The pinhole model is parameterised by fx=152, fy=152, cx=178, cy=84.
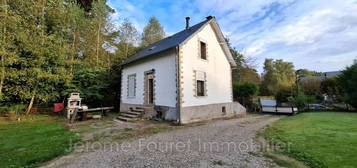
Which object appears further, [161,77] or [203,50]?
[203,50]

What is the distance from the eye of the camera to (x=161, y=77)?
9188 mm

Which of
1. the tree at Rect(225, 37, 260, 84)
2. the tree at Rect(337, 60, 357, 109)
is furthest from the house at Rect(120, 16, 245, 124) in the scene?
the tree at Rect(225, 37, 260, 84)

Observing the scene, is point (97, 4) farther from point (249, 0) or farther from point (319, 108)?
point (319, 108)

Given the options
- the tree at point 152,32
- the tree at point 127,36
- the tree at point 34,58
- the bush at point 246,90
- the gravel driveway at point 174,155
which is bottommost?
the gravel driveway at point 174,155

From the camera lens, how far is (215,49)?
11.1 m

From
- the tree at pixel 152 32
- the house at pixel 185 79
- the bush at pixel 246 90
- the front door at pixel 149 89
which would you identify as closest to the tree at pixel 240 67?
the bush at pixel 246 90

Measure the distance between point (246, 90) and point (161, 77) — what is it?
964 centimetres

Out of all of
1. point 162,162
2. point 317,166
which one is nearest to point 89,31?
point 162,162

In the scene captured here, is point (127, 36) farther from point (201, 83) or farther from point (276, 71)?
point (276, 71)

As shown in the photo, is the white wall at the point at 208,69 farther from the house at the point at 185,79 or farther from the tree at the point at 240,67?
the tree at the point at 240,67

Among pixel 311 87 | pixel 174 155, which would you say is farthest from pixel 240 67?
pixel 174 155

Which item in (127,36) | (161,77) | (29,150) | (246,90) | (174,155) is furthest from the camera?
(127,36)

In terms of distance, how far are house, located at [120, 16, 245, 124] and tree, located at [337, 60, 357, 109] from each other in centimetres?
785

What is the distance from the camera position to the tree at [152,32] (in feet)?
64.3
